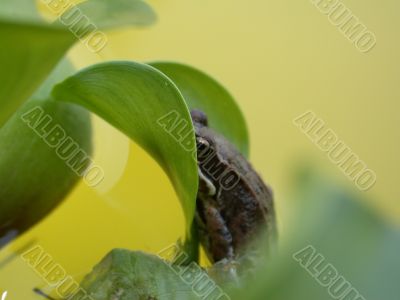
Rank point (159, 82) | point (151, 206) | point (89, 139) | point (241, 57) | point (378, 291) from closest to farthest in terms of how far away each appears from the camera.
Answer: point (378, 291) → point (159, 82) → point (89, 139) → point (151, 206) → point (241, 57)

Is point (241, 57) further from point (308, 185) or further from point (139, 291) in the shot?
point (308, 185)

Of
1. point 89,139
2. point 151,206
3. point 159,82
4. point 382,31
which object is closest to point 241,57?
point 382,31

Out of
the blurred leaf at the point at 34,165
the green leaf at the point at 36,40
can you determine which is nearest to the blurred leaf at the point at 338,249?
the green leaf at the point at 36,40

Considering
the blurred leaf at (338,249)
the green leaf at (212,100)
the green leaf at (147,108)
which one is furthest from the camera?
the green leaf at (212,100)

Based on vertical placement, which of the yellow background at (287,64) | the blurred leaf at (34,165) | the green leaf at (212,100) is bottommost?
the blurred leaf at (34,165)

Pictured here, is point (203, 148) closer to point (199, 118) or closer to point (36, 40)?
point (199, 118)

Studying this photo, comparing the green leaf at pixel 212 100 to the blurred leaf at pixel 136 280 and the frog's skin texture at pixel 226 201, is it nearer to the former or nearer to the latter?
the frog's skin texture at pixel 226 201

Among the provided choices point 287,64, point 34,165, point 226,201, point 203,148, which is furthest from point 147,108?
point 287,64

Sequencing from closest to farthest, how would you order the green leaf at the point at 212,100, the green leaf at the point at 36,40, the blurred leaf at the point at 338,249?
the blurred leaf at the point at 338,249, the green leaf at the point at 36,40, the green leaf at the point at 212,100
